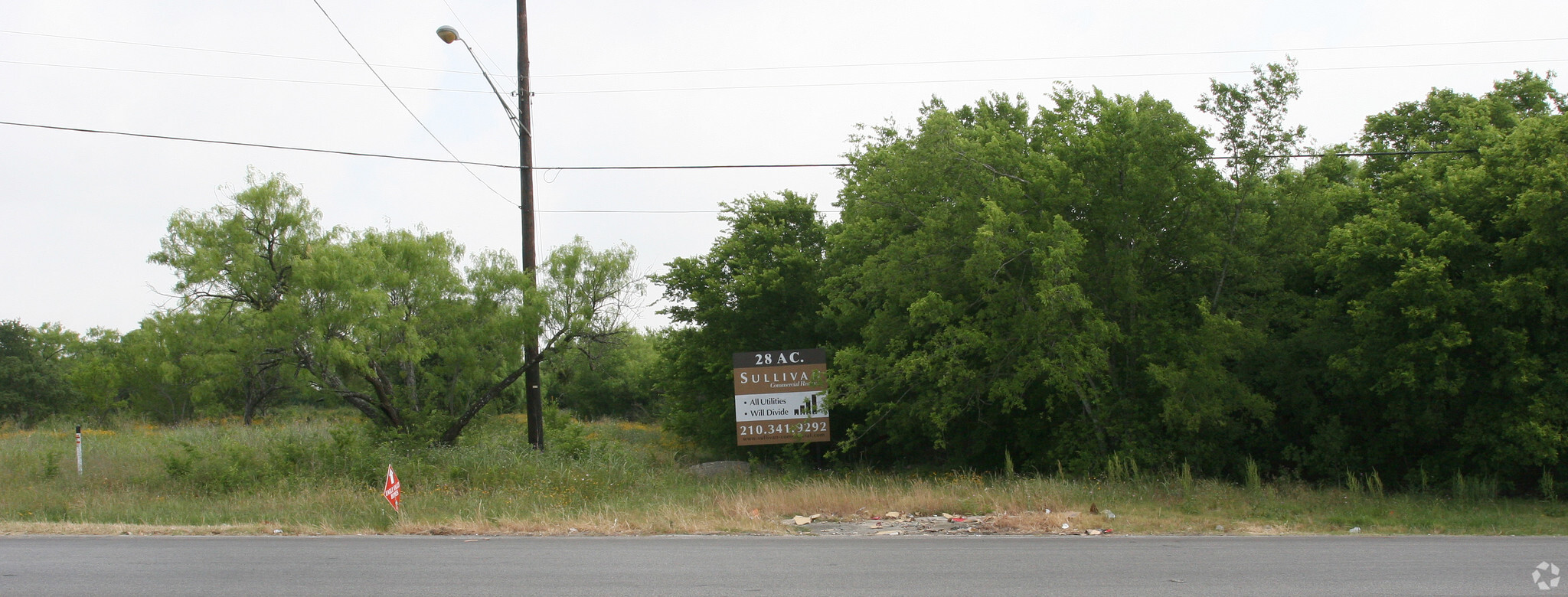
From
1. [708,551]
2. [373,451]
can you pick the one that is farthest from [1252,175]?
[373,451]

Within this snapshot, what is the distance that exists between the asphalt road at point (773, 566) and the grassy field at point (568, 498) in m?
1.04

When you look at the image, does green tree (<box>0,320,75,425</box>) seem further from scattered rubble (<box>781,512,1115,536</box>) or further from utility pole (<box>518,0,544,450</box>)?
scattered rubble (<box>781,512,1115,536</box>)

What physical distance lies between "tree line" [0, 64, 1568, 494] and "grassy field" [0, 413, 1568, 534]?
130 centimetres

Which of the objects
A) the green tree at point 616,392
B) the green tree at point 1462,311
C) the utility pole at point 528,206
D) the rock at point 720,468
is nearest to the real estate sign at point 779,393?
the rock at point 720,468

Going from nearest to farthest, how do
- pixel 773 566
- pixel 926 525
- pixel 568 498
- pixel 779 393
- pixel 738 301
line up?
pixel 773 566
pixel 926 525
pixel 568 498
pixel 779 393
pixel 738 301

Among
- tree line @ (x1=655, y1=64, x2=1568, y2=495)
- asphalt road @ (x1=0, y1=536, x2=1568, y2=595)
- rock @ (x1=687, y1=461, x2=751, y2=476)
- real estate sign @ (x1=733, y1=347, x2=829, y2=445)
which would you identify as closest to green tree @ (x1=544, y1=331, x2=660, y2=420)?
rock @ (x1=687, y1=461, x2=751, y2=476)

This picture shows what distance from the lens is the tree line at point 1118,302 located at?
1455cm

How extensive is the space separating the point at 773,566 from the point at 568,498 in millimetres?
6540

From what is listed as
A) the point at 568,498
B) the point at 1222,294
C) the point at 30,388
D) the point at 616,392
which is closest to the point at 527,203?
the point at 568,498

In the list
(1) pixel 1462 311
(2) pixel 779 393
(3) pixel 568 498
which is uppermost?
(1) pixel 1462 311

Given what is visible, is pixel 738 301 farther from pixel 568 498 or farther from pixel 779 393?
pixel 568 498

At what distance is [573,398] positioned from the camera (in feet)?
155

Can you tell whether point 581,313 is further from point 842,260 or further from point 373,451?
point 842,260

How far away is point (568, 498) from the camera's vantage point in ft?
45.6
